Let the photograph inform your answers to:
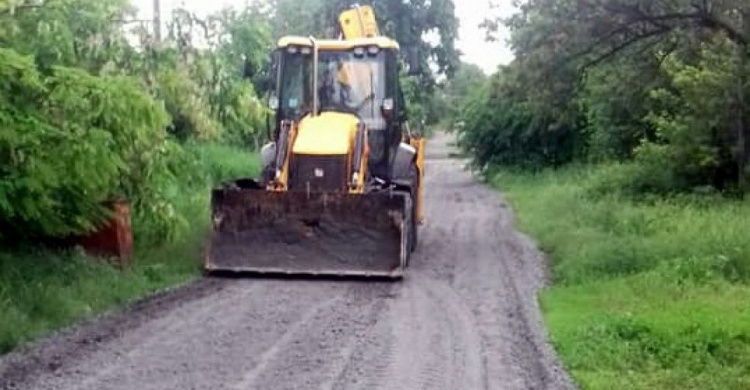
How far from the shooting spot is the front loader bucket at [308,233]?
59.3 ft

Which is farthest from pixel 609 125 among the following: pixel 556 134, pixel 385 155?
pixel 385 155

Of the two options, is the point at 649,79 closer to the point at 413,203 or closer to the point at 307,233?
the point at 413,203

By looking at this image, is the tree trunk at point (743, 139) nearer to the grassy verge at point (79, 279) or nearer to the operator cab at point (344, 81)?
the operator cab at point (344, 81)

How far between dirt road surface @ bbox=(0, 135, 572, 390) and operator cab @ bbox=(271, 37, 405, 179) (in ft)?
8.50

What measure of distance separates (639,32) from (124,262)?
9845 millimetres

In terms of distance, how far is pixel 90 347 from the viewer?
40.7 ft

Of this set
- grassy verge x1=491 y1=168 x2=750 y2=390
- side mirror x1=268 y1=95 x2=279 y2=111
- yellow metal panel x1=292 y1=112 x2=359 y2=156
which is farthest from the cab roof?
grassy verge x1=491 y1=168 x2=750 y2=390

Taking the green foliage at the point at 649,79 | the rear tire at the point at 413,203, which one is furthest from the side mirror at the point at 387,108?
the green foliage at the point at 649,79

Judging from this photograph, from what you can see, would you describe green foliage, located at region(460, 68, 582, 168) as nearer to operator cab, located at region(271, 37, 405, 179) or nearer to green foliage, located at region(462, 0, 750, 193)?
green foliage, located at region(462, 0, 750, 193)

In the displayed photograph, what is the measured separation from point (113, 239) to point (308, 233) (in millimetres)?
2597

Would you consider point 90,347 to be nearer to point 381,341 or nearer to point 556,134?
point 381,341

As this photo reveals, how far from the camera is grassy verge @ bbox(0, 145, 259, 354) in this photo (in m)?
13.6

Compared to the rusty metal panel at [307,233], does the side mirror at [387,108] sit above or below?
above

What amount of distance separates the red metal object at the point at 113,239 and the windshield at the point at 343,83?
159 inches
